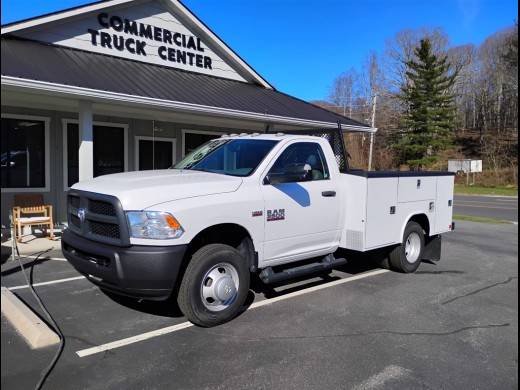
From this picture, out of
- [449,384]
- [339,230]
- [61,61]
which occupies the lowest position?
[449,384]

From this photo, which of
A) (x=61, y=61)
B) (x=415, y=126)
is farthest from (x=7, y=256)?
(x=415, y=126)

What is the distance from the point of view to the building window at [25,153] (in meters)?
10.0

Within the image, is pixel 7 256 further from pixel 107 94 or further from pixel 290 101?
pixel 290 101

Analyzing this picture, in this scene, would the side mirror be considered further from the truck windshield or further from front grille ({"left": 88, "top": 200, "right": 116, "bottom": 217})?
front grille ({"left": 88, "top": 200, "right": 116, "bottom": 217})

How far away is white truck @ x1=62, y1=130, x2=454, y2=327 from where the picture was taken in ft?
13.6

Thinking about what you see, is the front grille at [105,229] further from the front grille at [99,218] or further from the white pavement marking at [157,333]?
the white pavement marking at [157,333]

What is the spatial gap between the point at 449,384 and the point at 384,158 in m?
53.2

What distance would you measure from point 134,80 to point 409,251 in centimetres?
677

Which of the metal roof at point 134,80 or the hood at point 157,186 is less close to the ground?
the metal roof at point 134,80

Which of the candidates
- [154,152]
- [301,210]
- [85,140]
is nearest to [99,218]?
[301,210]

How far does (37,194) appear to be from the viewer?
10.3 m

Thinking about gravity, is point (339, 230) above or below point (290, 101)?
below

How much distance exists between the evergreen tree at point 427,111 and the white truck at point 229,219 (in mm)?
44905

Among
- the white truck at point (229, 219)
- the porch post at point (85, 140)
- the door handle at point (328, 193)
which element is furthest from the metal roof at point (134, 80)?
the door handle at point (328, 193)
